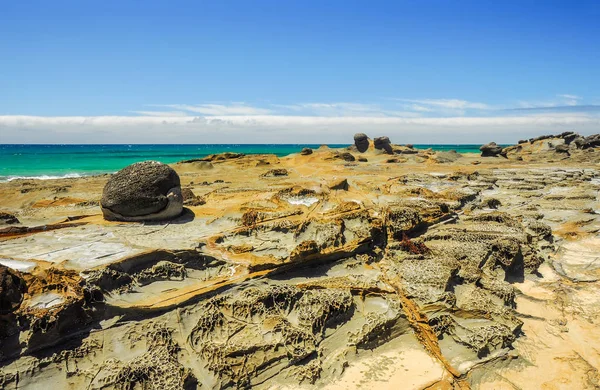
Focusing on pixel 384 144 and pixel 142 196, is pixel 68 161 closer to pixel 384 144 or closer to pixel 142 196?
pixel 384 144

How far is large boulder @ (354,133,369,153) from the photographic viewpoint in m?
33.9

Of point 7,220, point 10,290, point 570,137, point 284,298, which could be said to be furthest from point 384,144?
point 10,290

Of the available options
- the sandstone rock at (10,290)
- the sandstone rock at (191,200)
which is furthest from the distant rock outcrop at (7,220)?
the sandstone rock at (10,290)

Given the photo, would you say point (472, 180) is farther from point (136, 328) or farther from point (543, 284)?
point (136, 328)

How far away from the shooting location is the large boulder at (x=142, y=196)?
7770 millimetres

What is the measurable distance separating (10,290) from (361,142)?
1250 inches

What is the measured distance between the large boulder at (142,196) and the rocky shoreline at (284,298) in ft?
0.11

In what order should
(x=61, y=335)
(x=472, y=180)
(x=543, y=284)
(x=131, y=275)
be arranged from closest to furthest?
(x=61, y=335)
(x=131, y=275)
(x=543, y=284)
(x=472, y=180)

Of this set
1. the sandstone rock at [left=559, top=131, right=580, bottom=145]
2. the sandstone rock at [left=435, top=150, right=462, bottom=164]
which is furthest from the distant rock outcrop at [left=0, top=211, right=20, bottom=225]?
the sandstone rock at [left=559, top=131, right=580, bottom=145]

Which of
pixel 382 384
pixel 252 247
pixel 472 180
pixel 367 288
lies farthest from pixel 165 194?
pixel 472 180

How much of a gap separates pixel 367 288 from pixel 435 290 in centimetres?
120

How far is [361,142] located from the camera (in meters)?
34.1

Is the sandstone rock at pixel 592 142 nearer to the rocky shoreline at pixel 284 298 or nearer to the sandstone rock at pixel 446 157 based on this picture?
the sandstone rock at pixel 446 157

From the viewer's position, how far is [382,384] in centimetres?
498
